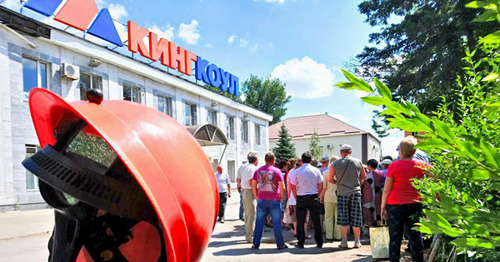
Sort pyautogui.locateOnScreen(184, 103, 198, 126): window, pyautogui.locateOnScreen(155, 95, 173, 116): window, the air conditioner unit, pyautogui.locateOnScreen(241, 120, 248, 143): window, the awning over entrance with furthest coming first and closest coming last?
pyautogui.locateOnScreen(241, 120, 248, 143): window → pyautogui.locateOnScreen(184, 103, 198, 126): window → pyautogui.locateOnScreen(155, 95, 173, 116): window → the awning over entrance → the air conditioner unit

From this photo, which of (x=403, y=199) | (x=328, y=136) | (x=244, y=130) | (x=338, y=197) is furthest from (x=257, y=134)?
(x=403, y=199)

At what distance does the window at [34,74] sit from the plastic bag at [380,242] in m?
12.3

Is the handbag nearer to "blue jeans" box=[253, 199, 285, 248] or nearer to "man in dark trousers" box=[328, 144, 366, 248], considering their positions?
"man in dark trousers" box=[328, 144, 366, 248]

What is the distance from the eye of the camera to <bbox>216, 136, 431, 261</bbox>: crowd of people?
14.0ft

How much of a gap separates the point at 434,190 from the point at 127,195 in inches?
49.6

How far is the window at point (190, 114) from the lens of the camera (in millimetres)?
20391

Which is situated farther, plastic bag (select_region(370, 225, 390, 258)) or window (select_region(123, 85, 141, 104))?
window (select_region(123, 85, 141, 104))

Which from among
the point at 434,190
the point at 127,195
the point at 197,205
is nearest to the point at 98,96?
the point at 127,195

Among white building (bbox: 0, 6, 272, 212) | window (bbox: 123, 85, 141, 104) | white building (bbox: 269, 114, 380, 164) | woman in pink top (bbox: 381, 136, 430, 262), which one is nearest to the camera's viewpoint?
woman in pink top (bbox: 381, 136, 430, 262)

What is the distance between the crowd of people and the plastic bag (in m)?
0.23

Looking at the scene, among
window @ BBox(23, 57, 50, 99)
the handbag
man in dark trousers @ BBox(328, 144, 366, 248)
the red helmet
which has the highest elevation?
window @ BBox(23, 57, 50, 99)

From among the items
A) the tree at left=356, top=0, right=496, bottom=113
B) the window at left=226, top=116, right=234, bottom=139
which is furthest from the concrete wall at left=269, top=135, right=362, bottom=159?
the tree at left=356, top=0, right=496, bottom=113

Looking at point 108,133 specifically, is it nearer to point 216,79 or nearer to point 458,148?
point 458,148

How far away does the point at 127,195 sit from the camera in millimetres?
1361
